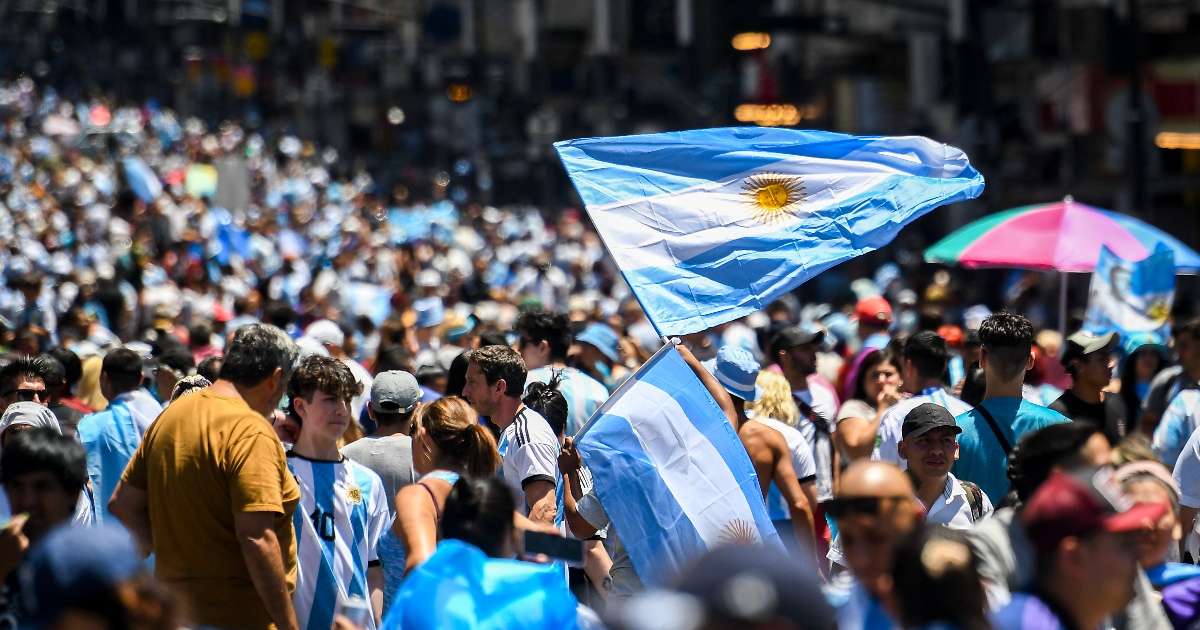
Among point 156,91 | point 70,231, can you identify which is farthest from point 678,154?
point 156,91

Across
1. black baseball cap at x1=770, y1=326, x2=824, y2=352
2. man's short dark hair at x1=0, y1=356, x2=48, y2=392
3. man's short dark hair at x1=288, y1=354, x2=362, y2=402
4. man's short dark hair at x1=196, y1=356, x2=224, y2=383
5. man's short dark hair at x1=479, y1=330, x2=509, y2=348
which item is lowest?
black baseball cap at x1=770, y1=326, x2=824, y2=352

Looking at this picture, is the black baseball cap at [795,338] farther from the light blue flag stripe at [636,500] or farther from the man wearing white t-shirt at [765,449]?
the light blue flag stripe at [636,500]

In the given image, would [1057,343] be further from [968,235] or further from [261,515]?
[261,515]

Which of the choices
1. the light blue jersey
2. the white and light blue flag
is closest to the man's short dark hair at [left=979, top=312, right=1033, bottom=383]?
the white and light blue flag

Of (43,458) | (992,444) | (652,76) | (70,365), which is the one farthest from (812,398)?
(652,76)

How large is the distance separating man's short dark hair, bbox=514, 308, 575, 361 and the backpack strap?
2810mm

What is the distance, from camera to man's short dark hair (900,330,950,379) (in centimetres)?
670

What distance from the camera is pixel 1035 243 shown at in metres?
8.81

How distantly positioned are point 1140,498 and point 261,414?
2921 mm

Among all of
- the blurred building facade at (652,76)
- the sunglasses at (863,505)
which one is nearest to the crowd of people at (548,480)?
the sunglasses at (863,505)

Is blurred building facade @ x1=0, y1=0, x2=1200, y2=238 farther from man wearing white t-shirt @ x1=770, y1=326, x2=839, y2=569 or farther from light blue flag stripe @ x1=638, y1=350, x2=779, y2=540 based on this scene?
light blue flag stripe @ x1=638, y1=350, x2=779, y2=540

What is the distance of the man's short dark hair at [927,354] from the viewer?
670 cm

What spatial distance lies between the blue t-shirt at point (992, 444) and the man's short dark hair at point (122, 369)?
3.96 metres

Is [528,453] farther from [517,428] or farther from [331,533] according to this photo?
[331,533]
